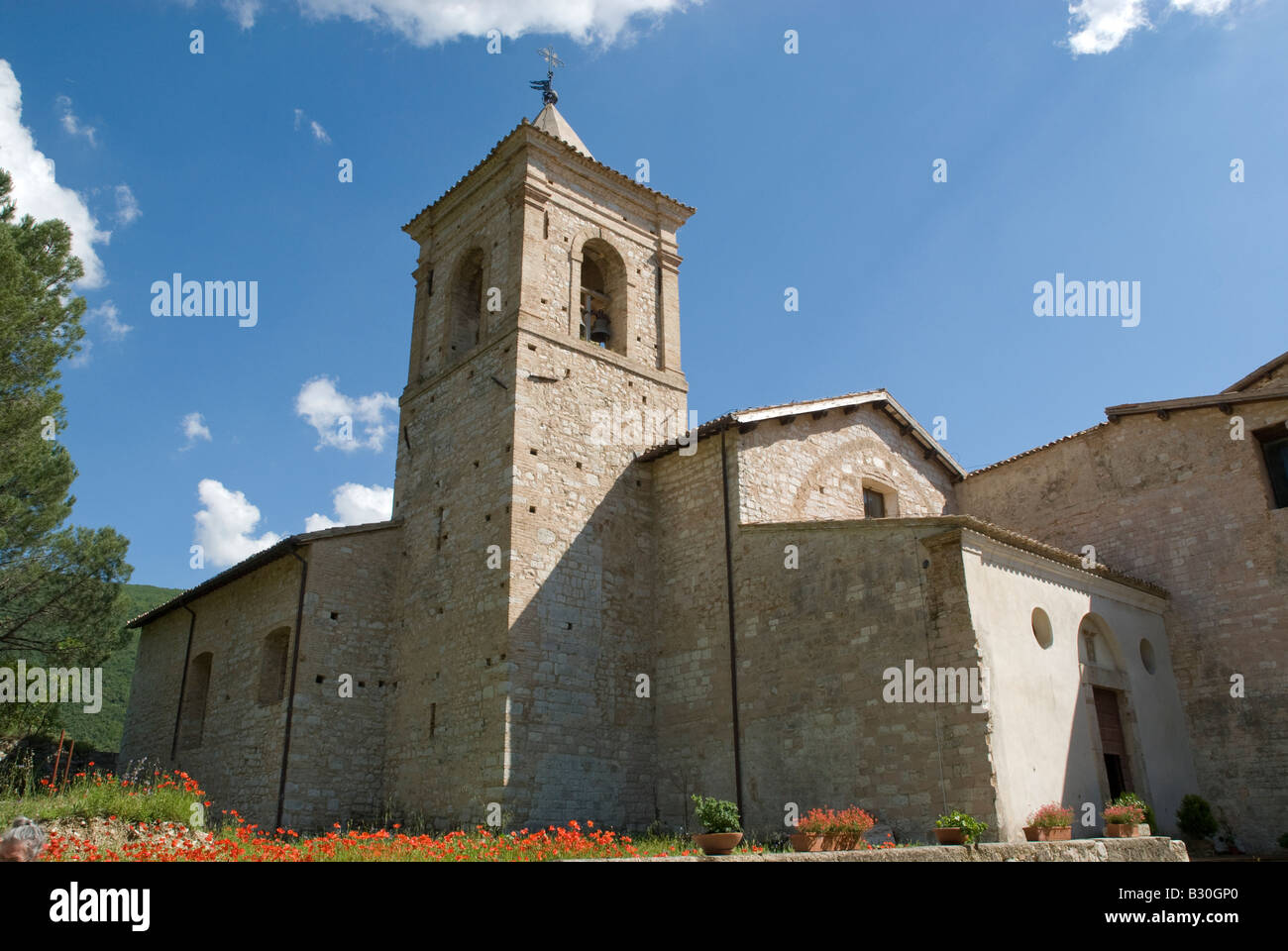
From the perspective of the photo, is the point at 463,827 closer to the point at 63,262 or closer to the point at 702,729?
the point at 702,729

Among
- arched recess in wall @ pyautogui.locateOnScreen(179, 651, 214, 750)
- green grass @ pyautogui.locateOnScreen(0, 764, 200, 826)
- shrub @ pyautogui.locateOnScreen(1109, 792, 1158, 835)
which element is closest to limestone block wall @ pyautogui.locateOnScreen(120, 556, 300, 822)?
arched recess in wall @ pyautogui.locateOnScreen(179, 651, 214, 750)

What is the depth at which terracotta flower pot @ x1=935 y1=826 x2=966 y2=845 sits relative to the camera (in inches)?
385

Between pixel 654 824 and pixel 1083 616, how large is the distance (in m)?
7.62

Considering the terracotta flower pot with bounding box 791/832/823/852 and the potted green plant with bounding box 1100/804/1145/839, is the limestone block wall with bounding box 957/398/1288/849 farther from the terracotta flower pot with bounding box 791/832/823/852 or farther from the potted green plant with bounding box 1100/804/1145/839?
the terracotta flower pot with bounding box 791/832/823/852

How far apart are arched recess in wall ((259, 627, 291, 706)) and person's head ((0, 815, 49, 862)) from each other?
12.3m

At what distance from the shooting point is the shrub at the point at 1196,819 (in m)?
14.1

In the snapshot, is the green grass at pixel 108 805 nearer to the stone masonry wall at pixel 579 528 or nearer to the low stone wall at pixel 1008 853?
the stone masonry wall at pixel 579 528

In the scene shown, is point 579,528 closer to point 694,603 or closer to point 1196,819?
point 694,603

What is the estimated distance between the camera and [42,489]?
704 inches

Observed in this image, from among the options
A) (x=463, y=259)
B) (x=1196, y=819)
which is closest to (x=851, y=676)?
(x=1196, y=819)

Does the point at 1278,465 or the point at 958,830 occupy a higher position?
the point at 1278,465

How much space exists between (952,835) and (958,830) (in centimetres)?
9

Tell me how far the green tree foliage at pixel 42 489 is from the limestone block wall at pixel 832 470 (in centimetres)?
1272
